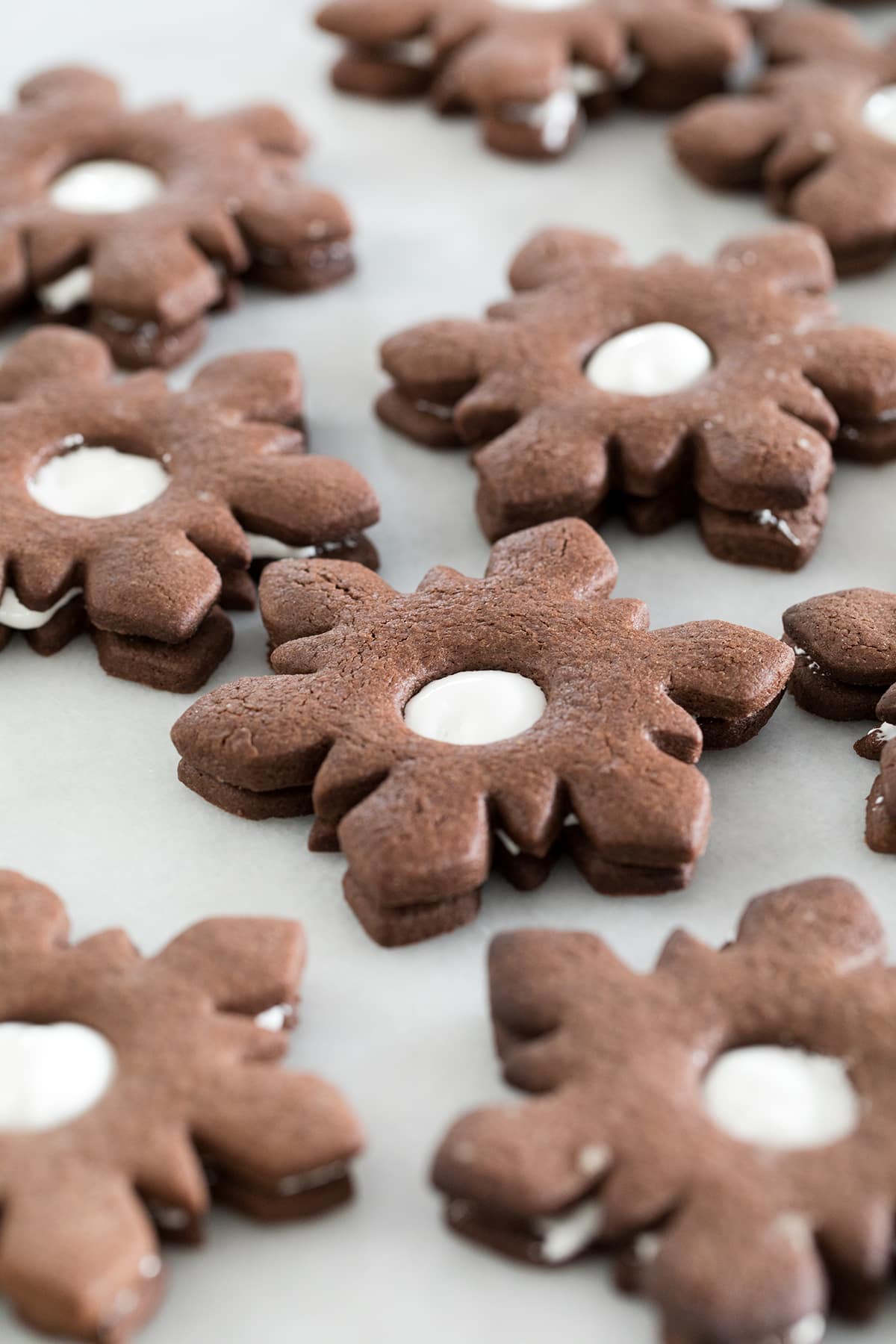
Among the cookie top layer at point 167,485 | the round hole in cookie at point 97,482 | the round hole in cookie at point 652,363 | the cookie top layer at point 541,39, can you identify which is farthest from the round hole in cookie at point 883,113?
the round hole in cookie at point 97,482

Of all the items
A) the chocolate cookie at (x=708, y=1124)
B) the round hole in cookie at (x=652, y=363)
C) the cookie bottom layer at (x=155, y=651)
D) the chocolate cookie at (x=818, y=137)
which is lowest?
the cookie bottom layer at (x=155, y=651)

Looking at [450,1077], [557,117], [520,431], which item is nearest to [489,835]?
[450,1077]

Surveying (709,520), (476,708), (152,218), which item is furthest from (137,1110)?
(152,218)

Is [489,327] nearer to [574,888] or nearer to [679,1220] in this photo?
[574,888]

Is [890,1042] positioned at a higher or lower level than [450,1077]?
higher

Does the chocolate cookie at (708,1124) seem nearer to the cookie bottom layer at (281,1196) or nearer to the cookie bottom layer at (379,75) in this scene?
the cookie bottom layer at (281,1196)

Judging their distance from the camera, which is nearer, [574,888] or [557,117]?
[574,888]

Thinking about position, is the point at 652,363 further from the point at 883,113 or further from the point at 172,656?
the point at 883,113
